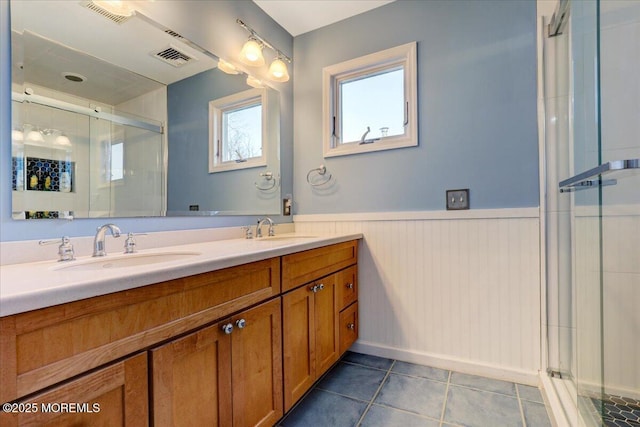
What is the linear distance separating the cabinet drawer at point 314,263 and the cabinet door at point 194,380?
1.26 feet

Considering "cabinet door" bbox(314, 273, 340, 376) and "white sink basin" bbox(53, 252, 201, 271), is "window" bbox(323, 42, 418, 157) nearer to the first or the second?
"cabinet door" bbox(314, 273, 340, 376)

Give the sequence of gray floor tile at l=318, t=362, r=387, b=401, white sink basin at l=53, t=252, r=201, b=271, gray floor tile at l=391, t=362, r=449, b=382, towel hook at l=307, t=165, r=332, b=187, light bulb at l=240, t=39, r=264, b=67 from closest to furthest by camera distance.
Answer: white sink basin at l=53, t=252, r=201, b=271 < gray floor tile at l=318, t=362, r=387, b=401 < gray floor tile at l=391, t=362, r=449, b=382 < light bulb at l=240, t=39, r=264, b=67 < towel hook at l=307, t=165, r=332, b=187

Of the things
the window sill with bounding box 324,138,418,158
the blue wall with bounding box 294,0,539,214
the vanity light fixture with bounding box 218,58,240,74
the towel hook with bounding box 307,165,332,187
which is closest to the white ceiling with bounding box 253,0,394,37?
the blue wall with bounding box 294,0,539,214

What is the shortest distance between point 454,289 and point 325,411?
99 cm

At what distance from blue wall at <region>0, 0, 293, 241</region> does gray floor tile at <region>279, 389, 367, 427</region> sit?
3.39ft

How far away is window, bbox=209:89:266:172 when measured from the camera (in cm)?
174

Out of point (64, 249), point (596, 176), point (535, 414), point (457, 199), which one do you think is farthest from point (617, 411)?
point (64, 249)

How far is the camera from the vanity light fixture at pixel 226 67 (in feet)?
5.75

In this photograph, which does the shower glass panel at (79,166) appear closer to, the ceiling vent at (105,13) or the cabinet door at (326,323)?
the ceiling vent at (105,13)

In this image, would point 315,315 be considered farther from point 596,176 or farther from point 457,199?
point 596,176

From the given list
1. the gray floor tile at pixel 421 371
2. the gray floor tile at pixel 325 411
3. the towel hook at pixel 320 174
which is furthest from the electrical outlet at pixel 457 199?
the gray floor tile at pixel 325 411

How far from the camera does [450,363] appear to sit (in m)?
1.78

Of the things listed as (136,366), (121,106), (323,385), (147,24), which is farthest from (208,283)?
(147,24)

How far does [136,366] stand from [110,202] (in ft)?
2.53
